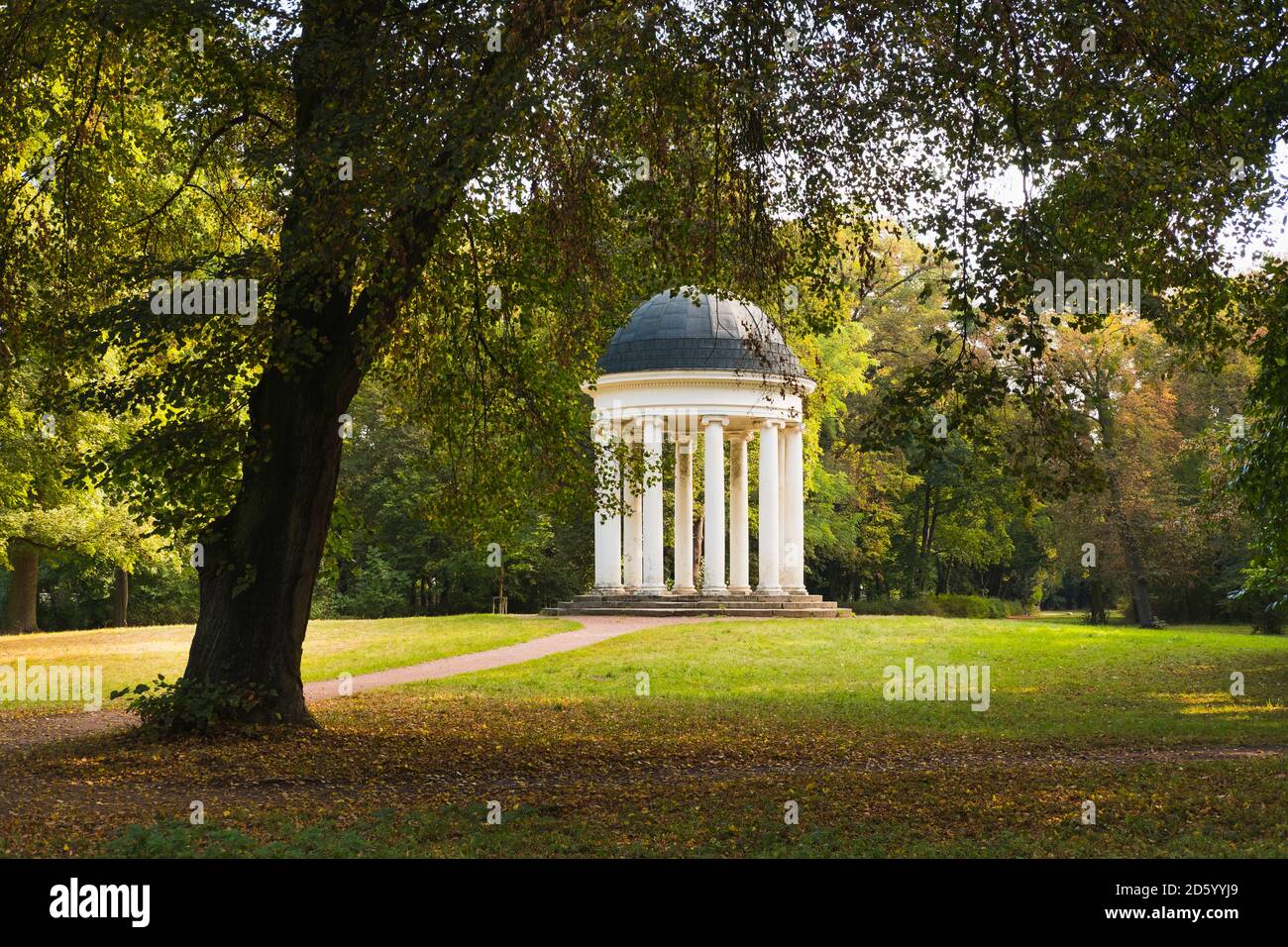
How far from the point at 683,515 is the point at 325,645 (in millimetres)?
15088

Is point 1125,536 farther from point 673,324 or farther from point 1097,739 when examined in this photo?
point 1097,739

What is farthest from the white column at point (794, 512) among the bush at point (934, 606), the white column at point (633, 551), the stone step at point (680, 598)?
the bush at point (934, 606)

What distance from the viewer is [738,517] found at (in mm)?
42844

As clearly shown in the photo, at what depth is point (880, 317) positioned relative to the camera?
5862 centimetres

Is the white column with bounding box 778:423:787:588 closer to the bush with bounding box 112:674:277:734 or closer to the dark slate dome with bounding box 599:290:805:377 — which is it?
the dark slate dome with bounding box 599:290:805:377

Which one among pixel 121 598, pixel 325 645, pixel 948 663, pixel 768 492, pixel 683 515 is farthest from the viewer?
pixel 121 598

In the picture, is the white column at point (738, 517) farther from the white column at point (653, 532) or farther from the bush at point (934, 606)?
the bush at point (934, 606)

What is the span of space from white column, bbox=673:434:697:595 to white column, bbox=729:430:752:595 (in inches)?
53.5

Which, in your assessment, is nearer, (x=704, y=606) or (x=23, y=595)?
(x=704, y=606)

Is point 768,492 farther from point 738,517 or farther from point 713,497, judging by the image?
point 713,497

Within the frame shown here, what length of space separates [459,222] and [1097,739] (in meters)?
9.36

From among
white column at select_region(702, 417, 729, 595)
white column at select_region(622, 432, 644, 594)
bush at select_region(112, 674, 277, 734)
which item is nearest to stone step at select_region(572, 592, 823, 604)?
white column at select_region(702, 417, 729, 595)

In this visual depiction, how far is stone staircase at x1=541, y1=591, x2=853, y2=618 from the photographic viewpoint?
3922cm

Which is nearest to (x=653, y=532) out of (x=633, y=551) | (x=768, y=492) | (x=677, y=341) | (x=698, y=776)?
(x=633, y=551)
